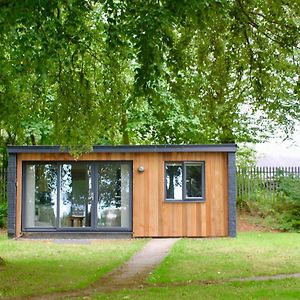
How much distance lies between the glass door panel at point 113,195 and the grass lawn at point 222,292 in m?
9.01

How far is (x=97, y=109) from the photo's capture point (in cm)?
1213

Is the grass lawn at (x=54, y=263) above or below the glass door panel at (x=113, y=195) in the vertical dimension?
below

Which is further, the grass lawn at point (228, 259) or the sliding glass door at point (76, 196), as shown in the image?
the sliding glass door at point (76, 196)

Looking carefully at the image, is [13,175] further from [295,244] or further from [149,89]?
[149,89]

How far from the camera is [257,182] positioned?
69.3ft

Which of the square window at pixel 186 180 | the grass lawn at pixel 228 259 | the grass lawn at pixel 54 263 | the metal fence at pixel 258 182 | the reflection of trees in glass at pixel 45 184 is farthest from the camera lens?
the metal fence at pixel 258 182

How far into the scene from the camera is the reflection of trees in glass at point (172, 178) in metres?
17.5

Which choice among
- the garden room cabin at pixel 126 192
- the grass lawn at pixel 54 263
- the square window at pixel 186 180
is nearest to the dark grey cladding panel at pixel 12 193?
the garden room cabin at pixel 126 192

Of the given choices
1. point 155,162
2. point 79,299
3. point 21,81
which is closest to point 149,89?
point 79,299

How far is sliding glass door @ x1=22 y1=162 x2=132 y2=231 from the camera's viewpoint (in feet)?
57.3

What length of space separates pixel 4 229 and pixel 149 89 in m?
12.8

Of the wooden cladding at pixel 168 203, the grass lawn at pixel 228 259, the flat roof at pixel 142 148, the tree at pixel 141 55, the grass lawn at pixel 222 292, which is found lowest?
the grass lawn at pixel 222 292

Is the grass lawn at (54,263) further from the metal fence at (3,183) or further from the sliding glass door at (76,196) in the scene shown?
the metal fence at (3,183)

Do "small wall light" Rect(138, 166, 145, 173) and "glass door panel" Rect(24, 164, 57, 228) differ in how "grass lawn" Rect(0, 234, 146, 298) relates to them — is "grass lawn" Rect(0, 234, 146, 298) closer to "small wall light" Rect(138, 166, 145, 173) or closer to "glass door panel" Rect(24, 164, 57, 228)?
"glass door panel" Rect(24, 164, 57, 228)
